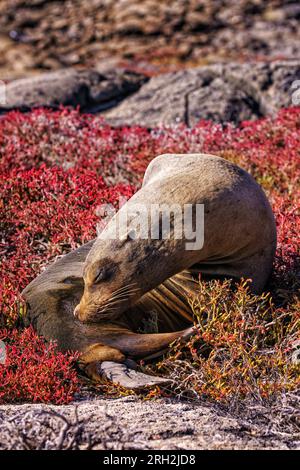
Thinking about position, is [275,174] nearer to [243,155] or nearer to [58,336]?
[243,155]

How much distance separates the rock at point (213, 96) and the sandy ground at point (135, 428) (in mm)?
5499

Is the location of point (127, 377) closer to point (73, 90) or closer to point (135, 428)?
point (135, 428)

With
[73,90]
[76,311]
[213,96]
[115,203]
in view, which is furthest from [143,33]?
[76,311]

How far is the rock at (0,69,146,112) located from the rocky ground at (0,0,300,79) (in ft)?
14.1

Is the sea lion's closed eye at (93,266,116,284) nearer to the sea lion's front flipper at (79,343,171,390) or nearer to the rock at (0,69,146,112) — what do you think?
the sea lion's front flipper at (79,343,171,390)

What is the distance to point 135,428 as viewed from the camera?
3.74 m

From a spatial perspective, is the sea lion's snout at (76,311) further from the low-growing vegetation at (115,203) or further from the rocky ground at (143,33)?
the rocky ground at (143,33)

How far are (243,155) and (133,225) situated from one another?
11.9ft

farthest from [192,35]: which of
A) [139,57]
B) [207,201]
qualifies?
[207,201]

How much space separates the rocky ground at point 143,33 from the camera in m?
15.5

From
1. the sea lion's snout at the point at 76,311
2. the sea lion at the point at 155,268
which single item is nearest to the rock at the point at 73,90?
the sea lion at the point at 155,268

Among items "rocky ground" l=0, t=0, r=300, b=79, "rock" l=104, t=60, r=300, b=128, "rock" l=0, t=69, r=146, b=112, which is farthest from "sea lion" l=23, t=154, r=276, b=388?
"rocky ground" l=0, t=0, r=300, b=79

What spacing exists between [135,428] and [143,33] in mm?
13143

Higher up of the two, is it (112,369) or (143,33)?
(112,369)
